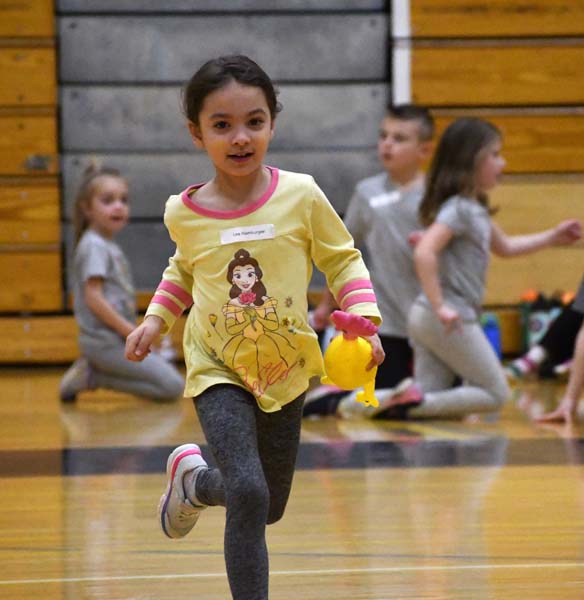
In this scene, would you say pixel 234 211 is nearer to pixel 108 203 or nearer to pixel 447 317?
pixel 447 317

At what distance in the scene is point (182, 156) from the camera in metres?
6.83

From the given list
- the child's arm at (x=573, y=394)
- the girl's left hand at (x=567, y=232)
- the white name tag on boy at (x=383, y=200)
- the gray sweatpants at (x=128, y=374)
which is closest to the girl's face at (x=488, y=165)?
the girl's left hand at (x=567, y=232)

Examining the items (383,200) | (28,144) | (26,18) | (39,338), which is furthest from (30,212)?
(383,200)

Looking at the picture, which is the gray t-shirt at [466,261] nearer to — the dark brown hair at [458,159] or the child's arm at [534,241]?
the dark brown hair at [458,159]

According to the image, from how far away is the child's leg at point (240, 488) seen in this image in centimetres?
192

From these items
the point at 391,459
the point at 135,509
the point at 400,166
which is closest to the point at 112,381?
the point at 400,166

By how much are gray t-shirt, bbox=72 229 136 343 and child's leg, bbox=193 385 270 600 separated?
129 inches

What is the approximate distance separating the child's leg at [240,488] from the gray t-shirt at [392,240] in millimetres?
2984

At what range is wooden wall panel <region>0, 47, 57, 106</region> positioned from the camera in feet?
21.6

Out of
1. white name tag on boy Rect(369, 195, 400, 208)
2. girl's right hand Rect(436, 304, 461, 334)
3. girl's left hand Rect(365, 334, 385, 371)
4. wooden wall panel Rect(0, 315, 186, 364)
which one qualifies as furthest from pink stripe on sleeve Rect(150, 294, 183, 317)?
wooden wall panel Rect(0, 315, 186, 364)

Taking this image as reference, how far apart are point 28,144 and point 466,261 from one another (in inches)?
118

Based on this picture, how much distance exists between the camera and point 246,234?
209 centimetres

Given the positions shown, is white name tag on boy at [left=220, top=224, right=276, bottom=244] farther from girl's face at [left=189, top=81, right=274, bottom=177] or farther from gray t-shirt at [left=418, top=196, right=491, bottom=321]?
gray t-shirt at [left=418, top=196, right=491, bottom=321]

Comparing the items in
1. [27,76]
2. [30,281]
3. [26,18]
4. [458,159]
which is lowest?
[30,281]
